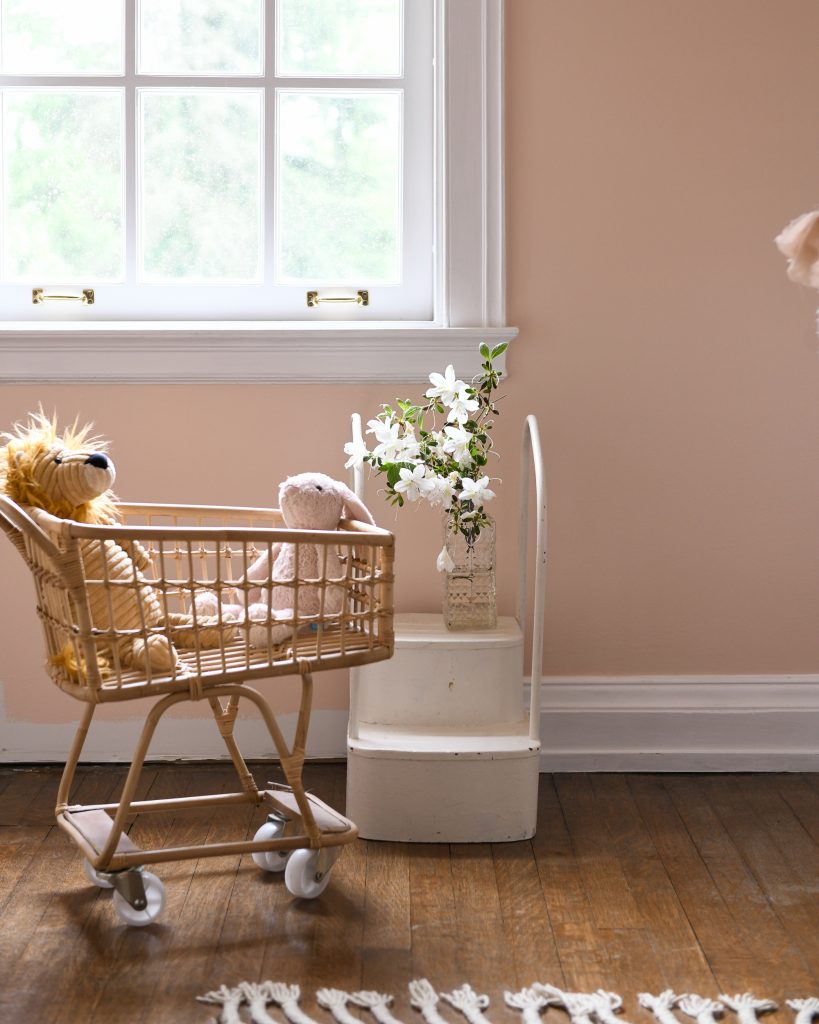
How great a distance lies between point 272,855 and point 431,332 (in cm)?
113

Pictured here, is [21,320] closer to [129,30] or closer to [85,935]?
[129,30]

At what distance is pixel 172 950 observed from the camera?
1800mm

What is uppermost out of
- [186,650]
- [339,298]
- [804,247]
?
[339,298]

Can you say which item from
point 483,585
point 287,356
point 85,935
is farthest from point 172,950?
point 287,356

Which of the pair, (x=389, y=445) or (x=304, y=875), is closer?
(x=304, y=875)

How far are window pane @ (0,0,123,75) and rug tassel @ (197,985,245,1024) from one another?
76.6 inches

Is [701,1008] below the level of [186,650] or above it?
below

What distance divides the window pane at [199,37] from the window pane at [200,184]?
6cm

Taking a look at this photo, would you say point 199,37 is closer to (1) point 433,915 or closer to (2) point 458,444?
(2) point 458,444

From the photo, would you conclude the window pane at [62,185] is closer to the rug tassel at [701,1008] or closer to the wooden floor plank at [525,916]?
the wooden floor plank at [525,916]

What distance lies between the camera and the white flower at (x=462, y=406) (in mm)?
2305

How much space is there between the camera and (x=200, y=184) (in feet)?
8.86

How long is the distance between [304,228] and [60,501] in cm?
106

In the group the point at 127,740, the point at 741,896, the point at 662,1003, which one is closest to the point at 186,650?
the point at 127,740
